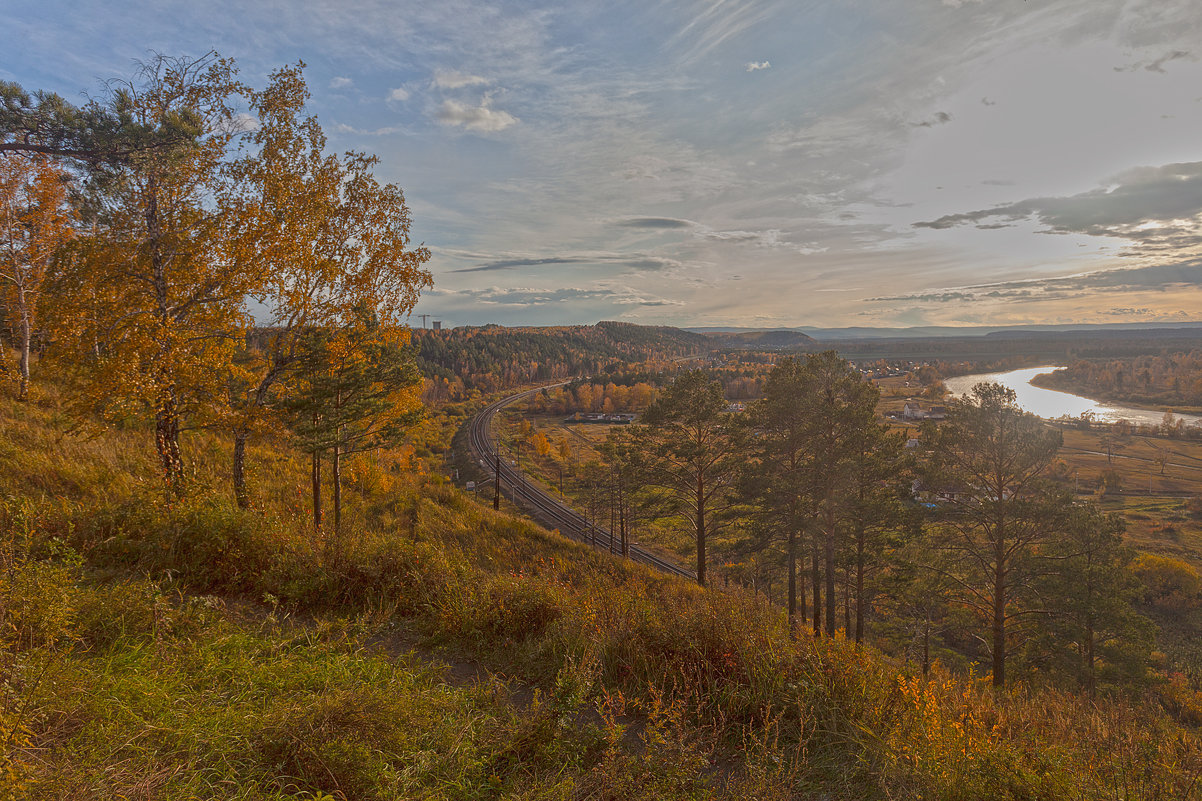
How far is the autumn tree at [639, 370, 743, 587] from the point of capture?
19016 mm

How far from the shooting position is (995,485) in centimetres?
1413

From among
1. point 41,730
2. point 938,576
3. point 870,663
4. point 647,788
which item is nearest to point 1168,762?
point 870,663

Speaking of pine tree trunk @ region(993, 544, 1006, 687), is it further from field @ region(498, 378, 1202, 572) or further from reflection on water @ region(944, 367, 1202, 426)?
reflection on water @ region(944, 367, 1202, 426)

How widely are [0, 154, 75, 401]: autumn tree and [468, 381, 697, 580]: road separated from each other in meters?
25.8

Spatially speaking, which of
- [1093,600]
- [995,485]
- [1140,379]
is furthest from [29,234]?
[1140,379]

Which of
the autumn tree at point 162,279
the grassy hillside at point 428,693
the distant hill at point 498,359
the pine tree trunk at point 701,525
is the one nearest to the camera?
the grassy hillside at point 428,693

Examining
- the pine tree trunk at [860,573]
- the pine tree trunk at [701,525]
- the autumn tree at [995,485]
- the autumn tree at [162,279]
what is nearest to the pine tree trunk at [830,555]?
the pine tree trunk at [860,573]

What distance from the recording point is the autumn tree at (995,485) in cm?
1352

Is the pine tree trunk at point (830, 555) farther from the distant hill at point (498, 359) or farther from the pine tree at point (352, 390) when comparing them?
the distant hill at point (498, 359)

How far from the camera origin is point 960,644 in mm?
27688

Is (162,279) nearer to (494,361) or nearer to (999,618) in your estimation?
(999,618)

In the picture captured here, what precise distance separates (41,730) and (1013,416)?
18363 mm

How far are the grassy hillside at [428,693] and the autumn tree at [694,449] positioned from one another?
13455 millimetres

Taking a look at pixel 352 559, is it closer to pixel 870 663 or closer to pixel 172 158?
pixel 870 663
